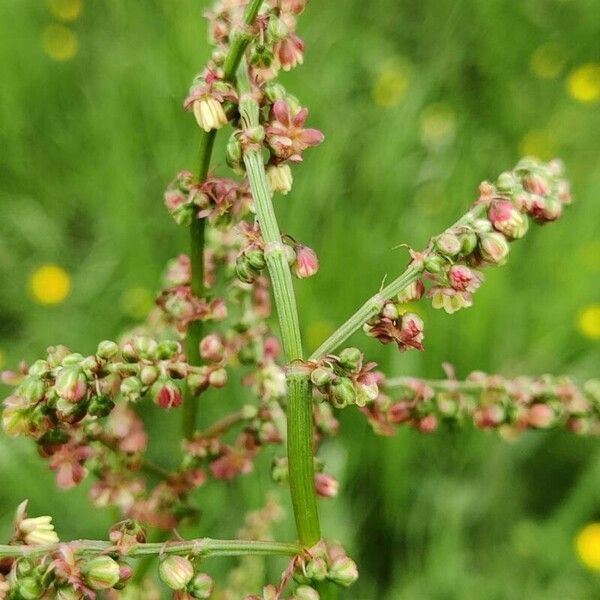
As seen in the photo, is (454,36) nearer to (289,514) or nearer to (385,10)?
(385,10)

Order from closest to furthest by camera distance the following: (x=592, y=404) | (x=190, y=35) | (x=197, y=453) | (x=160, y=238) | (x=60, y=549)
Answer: (x=60, y=549) < (x=197, y=453) < (x=592, y=404) < (x=160, y=238) < (x=190, y=35)

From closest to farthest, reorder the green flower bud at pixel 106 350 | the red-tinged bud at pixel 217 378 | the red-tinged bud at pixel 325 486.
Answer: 1. the green flower bud at pixel 106 350
2. the red-tinged bud at pixel 217 378
3. the red-tinged bud at pixel 325 486

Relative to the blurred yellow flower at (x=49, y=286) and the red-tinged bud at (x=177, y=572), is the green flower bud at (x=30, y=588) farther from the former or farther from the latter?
the blurred yellow flower at (x=49, y=286)

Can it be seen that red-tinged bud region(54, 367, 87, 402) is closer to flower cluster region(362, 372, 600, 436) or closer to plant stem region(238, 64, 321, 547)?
plant stem region(238, 64, 321, 547)

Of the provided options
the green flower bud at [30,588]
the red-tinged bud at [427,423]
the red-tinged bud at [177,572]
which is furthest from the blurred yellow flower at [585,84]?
the green flower bud at [30,588]

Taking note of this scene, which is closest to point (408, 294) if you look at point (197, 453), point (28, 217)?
point (197, 453)

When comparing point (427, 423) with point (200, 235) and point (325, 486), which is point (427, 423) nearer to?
point (325, 486)
